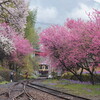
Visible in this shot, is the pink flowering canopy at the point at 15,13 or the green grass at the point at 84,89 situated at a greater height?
the pink flowering canopy at the point at 15,13

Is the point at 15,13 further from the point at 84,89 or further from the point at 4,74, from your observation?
the point at 4,74

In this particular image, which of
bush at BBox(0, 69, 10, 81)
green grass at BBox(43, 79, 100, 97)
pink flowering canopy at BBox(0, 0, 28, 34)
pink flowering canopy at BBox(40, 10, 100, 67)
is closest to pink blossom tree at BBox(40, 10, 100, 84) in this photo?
pink flowering canopy at BBox(40, 10, 100, 67)

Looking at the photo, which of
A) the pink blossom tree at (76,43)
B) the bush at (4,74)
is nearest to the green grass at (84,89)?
the pink blossom tree at (76,43)

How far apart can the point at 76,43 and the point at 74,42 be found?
1.39ft

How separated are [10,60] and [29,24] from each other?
38.1 ft

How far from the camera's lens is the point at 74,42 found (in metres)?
18.4

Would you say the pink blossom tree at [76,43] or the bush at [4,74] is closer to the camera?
the pink blossom tree at [76,43]

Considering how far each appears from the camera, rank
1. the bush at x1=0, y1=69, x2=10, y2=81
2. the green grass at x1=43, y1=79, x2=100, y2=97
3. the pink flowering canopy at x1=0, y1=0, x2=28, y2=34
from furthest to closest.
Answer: the bush at x1=0, y1=69, x2=10, y2=81 < the pink flowering canopy at x1=0, y1=0, x2=28, y2=34 < the green grass at x1=43, y1=79, x2=100, y2=97

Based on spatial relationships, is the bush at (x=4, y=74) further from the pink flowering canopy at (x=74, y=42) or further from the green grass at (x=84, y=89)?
the green grass at (x=84, y=89)

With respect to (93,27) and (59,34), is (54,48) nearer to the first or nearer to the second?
(59,34)

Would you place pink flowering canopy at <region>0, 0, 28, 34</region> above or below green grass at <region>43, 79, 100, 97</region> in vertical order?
above

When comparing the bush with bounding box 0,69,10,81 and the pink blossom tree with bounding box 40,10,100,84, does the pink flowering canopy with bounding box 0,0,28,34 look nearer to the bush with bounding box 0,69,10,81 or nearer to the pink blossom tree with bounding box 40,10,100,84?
the pink blossom tree with bounding box 40,10,100,84

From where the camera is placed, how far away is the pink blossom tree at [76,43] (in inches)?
639

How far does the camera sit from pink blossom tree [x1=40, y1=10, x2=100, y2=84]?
1623 cm
